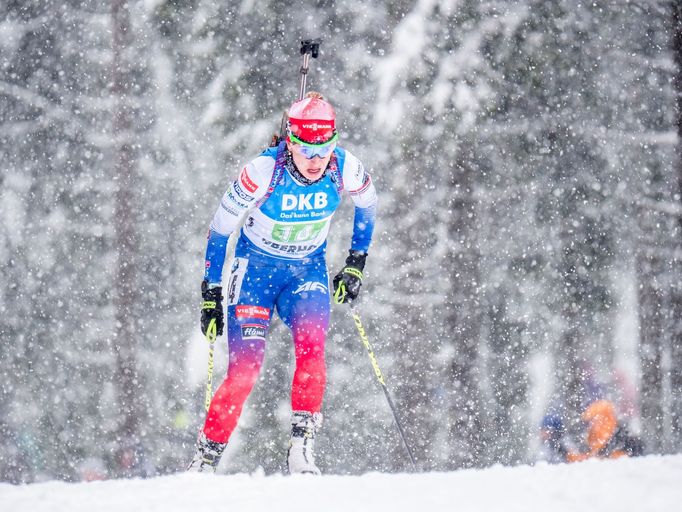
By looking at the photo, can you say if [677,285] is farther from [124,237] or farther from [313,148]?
[124,237]

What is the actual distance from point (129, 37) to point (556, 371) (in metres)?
6.11

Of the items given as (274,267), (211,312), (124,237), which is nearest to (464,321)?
(274,267)

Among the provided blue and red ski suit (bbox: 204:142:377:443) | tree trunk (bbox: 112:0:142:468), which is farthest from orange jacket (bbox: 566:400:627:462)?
tree trunk (bbox: 112:0:142:468)

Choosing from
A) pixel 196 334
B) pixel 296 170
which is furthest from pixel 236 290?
pixel 196 334

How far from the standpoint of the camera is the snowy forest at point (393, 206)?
6.90 m

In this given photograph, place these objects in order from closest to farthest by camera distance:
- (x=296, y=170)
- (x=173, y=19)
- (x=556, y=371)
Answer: (x=296, y=170), (x=173, y=19), (x=556, y=371)

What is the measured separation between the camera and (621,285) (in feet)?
24.0

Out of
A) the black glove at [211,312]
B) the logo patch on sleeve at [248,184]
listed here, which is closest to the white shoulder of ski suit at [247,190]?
the logo patch on sleeve at [248,184]

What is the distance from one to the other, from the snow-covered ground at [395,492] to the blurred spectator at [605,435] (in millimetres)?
4569

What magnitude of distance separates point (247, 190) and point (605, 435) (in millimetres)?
5767

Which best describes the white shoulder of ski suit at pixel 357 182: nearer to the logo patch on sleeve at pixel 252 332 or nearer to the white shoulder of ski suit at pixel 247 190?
the white shoulder of ski suit at pixel 247 190

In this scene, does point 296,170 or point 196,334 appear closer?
point 296,170

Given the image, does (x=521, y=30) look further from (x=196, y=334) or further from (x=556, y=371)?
(x=196, y=334)

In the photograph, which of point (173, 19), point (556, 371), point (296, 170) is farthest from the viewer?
point (556, 371)
